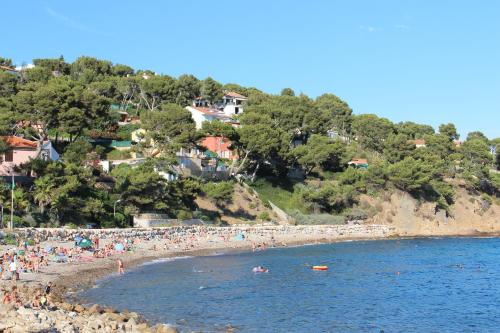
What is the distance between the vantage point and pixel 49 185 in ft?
164

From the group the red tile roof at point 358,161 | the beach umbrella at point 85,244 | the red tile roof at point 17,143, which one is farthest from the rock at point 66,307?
the red tile roof at point 358,161

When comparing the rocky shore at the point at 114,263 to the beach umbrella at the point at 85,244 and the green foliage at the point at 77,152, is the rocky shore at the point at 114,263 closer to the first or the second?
the beach umbrella at the point at 85,244

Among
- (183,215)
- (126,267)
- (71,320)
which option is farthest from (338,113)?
(71,320)

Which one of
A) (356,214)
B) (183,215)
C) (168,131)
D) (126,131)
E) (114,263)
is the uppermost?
(126,131)

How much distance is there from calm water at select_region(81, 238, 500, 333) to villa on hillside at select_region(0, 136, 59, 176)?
19262mm

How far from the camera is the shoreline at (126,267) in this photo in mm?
26594

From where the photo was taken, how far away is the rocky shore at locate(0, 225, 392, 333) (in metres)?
22.8

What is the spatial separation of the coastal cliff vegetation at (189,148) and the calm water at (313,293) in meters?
11.7

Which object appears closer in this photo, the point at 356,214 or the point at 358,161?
the point at 356,214

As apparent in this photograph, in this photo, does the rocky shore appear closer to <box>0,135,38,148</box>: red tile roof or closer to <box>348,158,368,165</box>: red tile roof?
<box>0,135,38,148</box>: red tile roof

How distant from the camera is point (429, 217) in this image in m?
90.0

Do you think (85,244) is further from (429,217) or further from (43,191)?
(429,217)

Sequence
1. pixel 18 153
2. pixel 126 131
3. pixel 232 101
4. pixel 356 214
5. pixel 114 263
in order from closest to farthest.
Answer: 1. pixel 114 263
2. pixel 18 153
3. pixel 356 214
4. pixel 126 131
5. pixel 232 101

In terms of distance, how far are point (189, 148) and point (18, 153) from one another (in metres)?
20.4
